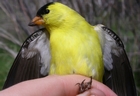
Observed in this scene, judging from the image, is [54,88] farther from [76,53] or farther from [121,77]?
[121,77]

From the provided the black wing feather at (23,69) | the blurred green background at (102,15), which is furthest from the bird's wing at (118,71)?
the blurred green background at (102,15)

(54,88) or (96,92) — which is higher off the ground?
(54,88)

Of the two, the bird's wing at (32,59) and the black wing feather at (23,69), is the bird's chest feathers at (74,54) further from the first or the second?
the black wing feather at (23,69)

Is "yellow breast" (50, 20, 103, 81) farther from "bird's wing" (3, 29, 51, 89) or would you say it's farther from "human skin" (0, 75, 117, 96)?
"bird's wing" (3, 29, 51, 89)

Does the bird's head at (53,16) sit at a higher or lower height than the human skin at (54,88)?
higher

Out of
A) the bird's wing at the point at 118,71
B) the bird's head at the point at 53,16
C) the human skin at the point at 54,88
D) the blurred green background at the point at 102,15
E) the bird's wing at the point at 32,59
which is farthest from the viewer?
the blurred green background at the point at 102,15

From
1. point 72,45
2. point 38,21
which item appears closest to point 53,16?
point 38,21

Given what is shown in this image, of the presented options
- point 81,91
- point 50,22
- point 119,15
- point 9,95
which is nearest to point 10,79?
point 50,22
